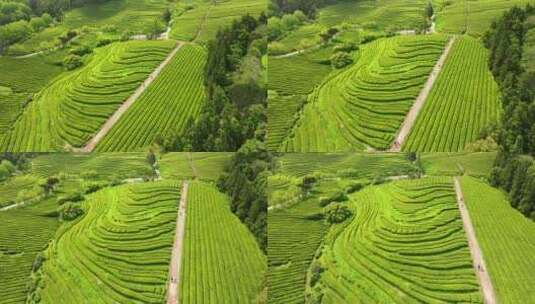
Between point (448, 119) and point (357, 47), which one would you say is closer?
point (448, 119)

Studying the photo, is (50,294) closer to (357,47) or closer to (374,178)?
(374,178)

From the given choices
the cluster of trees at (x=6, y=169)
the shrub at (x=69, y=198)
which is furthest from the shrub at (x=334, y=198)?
the cluster of trees at (x=6, y=169)

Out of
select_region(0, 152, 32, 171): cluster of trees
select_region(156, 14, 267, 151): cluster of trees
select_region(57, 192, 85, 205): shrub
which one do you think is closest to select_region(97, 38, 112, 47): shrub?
select_region(156, 14, 267, 151): cluster of trees

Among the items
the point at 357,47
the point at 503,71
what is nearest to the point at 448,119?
the point at 503,71

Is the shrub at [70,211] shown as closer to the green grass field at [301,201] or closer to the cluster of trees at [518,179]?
the green grass field at [301,201]

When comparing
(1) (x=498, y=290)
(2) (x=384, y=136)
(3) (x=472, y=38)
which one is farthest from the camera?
(3) (x=472, y=38)

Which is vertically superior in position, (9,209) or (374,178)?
(374,178)

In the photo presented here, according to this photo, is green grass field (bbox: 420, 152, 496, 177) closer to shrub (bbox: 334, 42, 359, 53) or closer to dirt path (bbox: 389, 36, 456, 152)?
dirt path (bbox: 389, 36, 456, 152)
